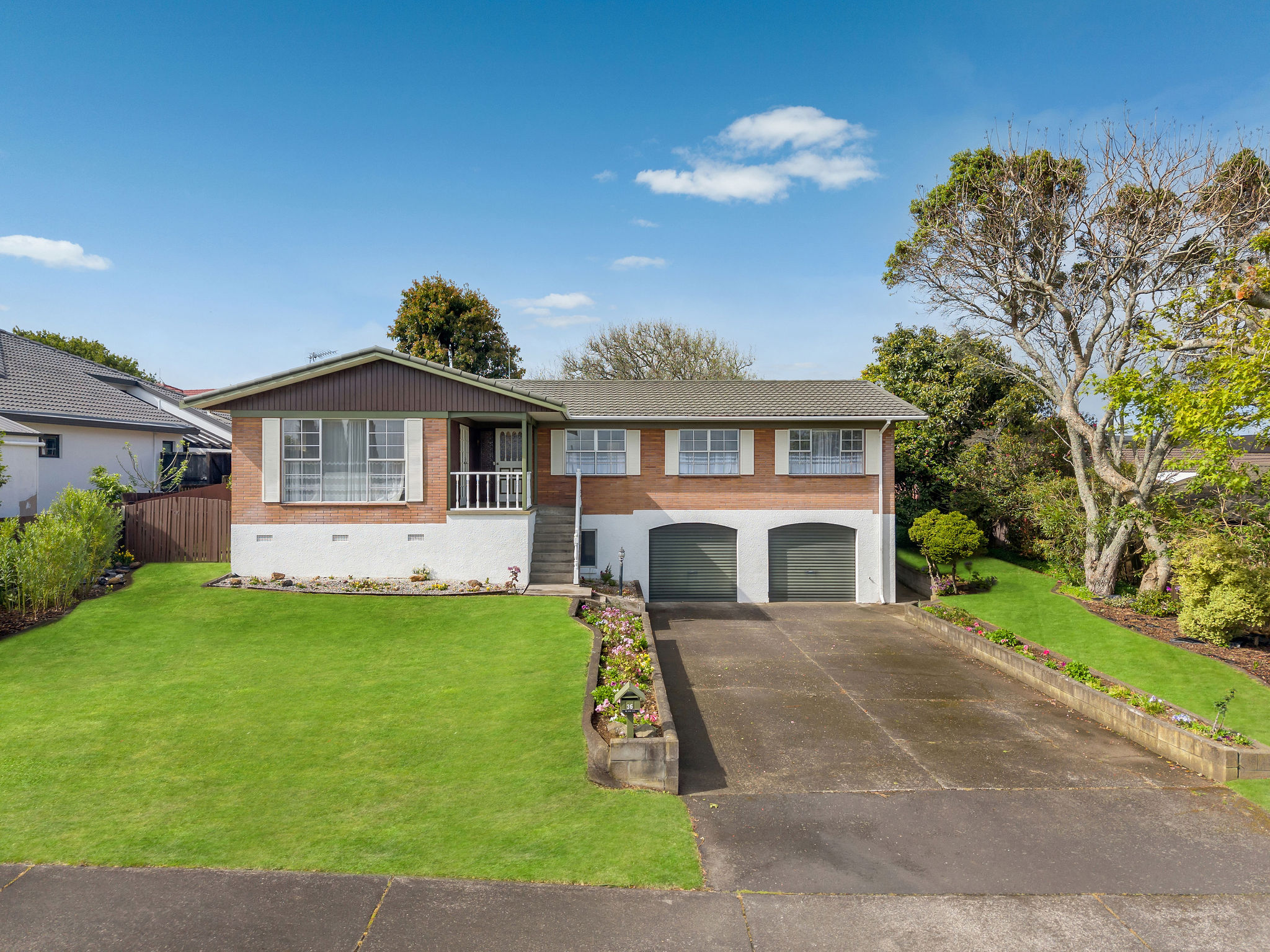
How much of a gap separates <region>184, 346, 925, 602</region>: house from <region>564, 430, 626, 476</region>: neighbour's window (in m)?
0.05

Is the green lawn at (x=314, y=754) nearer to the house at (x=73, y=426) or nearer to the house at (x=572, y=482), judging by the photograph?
the house at (x=572, y=482)

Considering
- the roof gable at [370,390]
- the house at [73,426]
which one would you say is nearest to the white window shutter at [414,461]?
the roof gable at [370,390]

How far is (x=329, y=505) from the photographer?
1447 centimetres

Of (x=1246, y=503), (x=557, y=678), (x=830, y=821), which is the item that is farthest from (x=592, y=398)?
(x=1246, y=503)

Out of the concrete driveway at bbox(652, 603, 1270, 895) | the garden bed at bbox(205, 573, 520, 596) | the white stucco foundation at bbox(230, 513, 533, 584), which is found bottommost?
the concrete driveway at bbox(652, 603, 1270, 895)

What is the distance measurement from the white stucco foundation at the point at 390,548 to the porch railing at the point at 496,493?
1.29 feet

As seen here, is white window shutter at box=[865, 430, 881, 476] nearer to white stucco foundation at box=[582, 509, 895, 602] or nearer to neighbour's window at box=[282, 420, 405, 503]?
white stucco foundation at box=[582, 509, 895, 602]

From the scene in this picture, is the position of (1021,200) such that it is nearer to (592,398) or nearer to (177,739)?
(592,398)

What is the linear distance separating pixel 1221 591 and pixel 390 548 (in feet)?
54.0

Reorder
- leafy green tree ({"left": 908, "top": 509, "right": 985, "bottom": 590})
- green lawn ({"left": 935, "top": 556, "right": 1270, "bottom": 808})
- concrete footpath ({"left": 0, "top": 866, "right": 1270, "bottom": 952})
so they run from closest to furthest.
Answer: concrete footpath ({"left": 0, "top": 866, "right": 1270, "bottom": 952}), green lawn ({"left": 935, "top": 556, "right": 1270, "bottom": 808}), leafy green tree ({"left": 908, "top": 509, "right": 985, "bottom": 590})

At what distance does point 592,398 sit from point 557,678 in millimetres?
11074

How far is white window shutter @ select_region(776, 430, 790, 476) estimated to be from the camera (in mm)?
18078

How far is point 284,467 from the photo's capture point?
47.6ft

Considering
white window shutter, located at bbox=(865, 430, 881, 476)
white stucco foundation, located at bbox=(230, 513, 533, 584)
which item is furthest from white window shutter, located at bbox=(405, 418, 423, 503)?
white window shutter, located at bbox=(865, 430, 881, 476)
